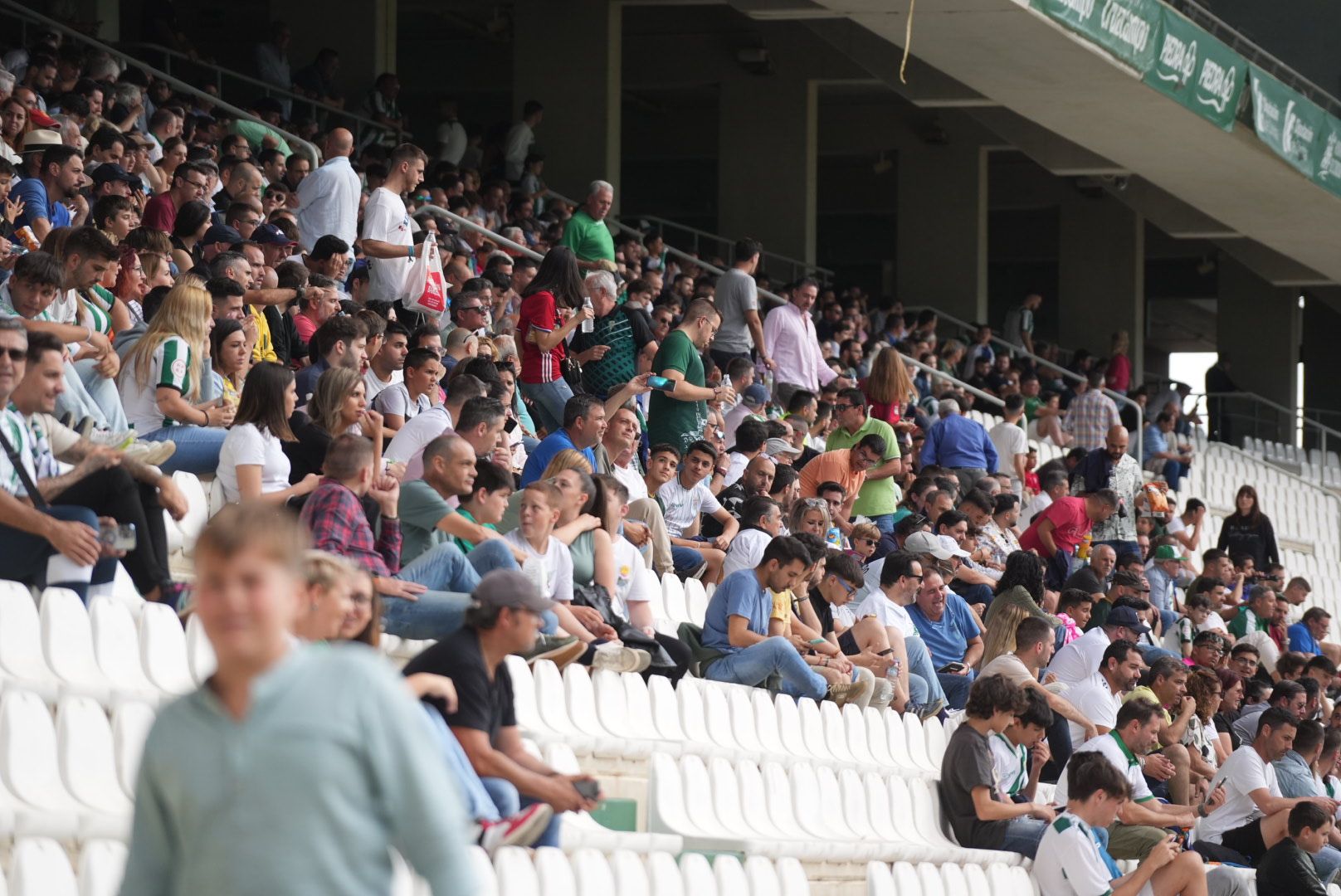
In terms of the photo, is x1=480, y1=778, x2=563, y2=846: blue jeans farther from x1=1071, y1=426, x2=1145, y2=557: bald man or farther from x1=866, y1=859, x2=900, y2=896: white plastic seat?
x1=1071, y1=426, x2=1145, y2=557: bald man

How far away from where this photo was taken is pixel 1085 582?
447 inches

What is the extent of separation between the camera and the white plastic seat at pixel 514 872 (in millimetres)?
4707

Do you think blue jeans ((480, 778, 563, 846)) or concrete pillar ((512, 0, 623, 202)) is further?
concrete pillar ((512, 0, 623, 202))

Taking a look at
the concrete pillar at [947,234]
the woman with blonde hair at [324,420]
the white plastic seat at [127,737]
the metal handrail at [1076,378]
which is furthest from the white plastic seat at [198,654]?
the concrete pillar at [947,234]

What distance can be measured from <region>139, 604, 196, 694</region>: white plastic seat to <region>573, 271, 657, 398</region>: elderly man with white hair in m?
5.43

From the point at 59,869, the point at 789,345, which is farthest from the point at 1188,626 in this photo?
the point at 59,869

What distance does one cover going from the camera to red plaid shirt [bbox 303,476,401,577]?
18.9ft

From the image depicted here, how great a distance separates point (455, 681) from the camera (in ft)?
15.1

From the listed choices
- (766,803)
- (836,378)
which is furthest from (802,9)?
(766,803)

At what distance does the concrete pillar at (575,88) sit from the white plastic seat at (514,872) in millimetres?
15675

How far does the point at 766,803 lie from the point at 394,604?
1.67 metres

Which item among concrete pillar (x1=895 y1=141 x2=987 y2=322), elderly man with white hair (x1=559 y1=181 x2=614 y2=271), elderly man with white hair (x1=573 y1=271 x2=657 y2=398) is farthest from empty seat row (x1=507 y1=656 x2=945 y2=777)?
concrete pillar (x1=895 y1=141 x2=987 y2=322)

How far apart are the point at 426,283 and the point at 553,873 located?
573 cm

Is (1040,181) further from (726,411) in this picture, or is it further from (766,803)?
(766,803)
